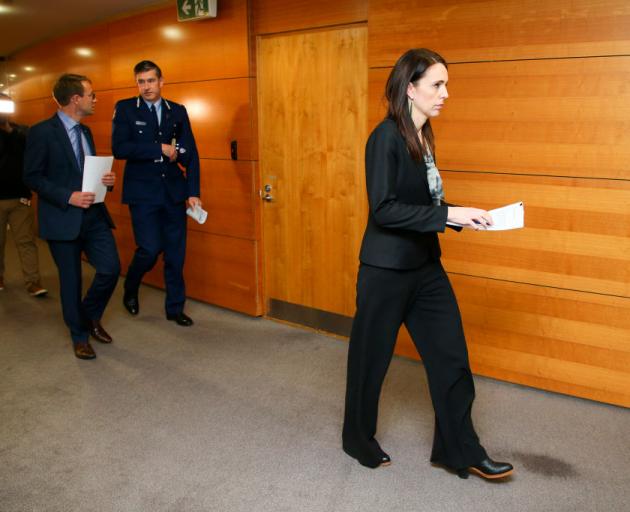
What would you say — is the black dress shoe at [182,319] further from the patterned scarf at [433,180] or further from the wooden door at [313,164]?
the patterned scarf at [433,180]

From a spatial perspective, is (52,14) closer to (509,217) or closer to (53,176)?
(53,176)

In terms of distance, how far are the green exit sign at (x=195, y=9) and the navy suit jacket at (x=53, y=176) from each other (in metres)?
1.52

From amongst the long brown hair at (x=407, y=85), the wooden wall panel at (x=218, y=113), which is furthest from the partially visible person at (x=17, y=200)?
the long brown hair at (x=407, y=85)

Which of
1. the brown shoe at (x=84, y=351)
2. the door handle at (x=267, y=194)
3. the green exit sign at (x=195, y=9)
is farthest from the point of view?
the door handle at (x=267, y=194)

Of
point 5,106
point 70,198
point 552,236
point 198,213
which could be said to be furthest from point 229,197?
point 552,236

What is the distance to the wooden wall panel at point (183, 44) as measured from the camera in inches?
186

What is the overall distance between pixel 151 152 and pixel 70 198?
79 centimetres

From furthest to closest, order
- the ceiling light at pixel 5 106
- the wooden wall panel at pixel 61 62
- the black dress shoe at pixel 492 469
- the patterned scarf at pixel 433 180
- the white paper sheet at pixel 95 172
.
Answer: the wooden wall panel at pixel 61 62 → the ceiling light at pixel 5 106 → the white paper sheet at pixel 95 172 → the black dress shoe at pixel 492 469 → the patterned scarf at pixel 433 180

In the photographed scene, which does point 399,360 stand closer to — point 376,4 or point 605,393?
point 605,393

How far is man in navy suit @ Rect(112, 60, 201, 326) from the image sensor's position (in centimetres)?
452

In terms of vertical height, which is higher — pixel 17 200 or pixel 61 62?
pixel 61 62

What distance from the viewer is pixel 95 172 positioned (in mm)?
3963

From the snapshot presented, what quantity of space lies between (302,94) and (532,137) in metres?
1.80

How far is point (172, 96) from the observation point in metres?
5.40
